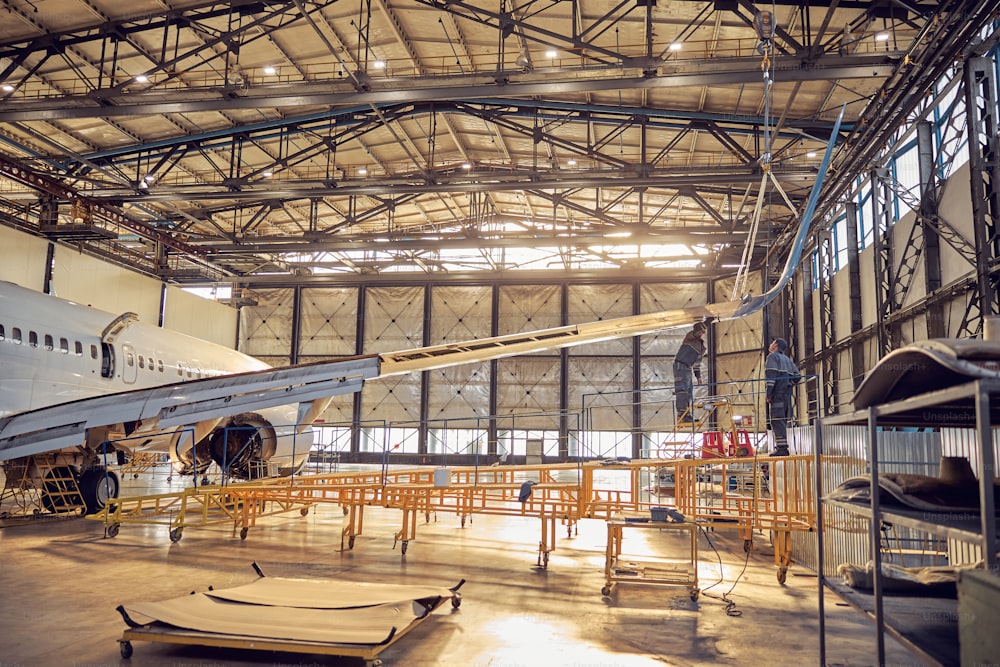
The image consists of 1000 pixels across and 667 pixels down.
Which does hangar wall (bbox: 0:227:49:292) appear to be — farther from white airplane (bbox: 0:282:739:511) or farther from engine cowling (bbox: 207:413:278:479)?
engine cowling (bbox: 207:413:278:479)

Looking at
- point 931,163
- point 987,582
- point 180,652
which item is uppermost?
point 931,163

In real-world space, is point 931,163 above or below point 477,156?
below

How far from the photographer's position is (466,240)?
28.7 m

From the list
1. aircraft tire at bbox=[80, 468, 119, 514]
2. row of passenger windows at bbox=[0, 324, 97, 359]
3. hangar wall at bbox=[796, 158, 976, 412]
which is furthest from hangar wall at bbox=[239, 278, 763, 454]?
row of passenger windows at bbox=[0, 324, 97, 359]

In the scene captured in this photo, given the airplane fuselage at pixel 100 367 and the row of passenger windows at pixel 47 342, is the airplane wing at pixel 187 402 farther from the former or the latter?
the row of passenger windows at pixel 47 342

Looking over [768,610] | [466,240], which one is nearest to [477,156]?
[466,240]

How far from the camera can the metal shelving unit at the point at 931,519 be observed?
328 centimetres

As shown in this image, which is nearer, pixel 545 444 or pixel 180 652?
pixel 180 652

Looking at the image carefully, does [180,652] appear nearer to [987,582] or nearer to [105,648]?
[105,648]

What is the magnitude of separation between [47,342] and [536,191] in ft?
59.8

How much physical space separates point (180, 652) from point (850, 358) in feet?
74.1

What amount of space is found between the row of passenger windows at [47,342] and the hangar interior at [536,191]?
369 cm

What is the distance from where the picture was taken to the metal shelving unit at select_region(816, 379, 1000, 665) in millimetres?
3281

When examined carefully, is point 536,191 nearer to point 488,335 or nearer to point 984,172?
point 488,335
